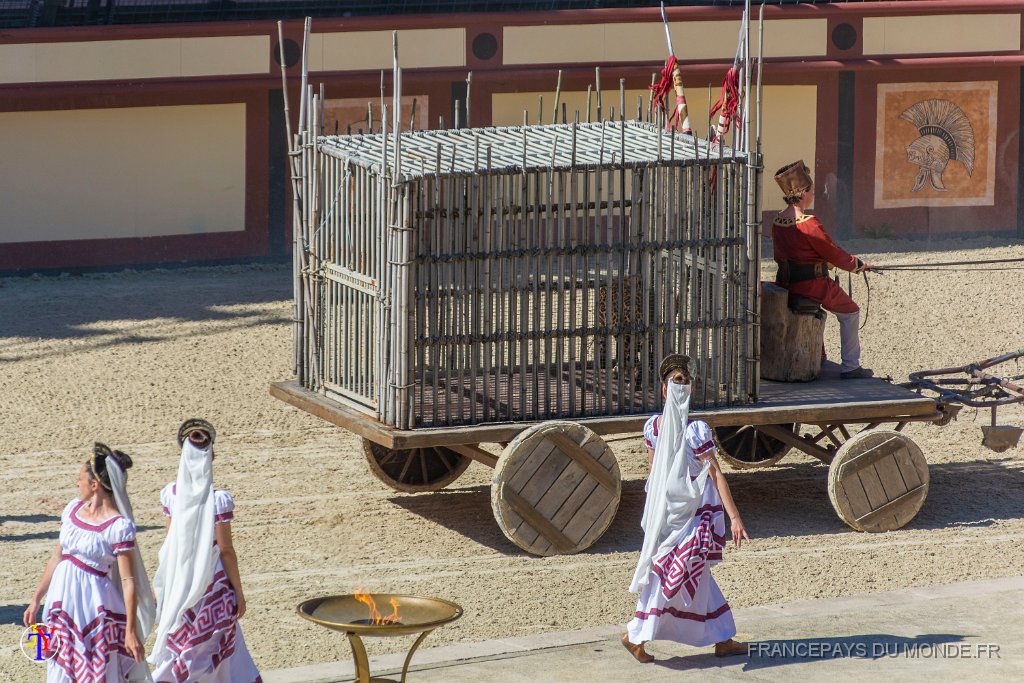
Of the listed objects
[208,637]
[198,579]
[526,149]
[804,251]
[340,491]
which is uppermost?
[526,149]

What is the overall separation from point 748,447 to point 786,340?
1.32 metres

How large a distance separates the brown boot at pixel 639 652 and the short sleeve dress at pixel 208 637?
76.2 inches

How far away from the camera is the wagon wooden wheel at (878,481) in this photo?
30.6 ft

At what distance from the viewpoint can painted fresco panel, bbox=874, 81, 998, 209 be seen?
18.3 m

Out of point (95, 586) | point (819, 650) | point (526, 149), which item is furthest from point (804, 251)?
point (95, 586)

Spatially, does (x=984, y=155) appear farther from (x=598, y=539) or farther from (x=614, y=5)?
(x=598, y=539)

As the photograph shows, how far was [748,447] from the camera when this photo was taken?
10.9 meters

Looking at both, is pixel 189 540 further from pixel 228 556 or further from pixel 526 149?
pixel 526 149

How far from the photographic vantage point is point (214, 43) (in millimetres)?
16438

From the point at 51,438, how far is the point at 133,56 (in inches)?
240

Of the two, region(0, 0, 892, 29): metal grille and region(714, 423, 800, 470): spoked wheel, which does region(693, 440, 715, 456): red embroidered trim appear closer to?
region(714, 423, 800, 470): spoked wheel

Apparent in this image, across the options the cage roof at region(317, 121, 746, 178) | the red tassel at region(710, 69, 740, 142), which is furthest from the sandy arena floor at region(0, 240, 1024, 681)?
the red tassel at region(710, 69, 740, 142)

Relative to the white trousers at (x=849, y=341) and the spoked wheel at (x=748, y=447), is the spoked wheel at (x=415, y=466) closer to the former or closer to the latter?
the spoked wheel at (x=748, y=447)

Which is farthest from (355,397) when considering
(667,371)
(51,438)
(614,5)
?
(614,5)
